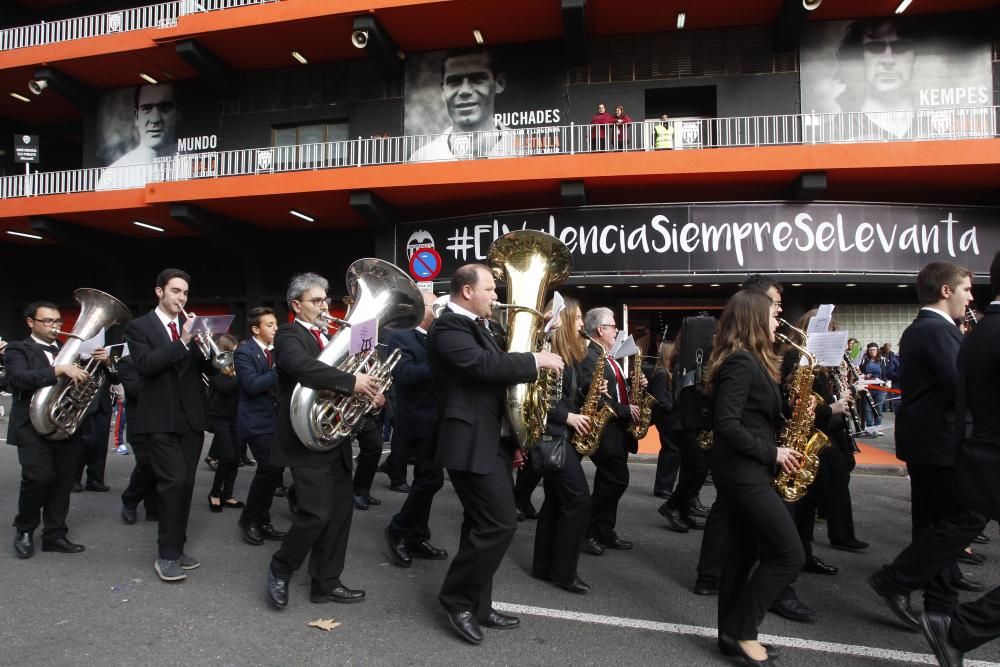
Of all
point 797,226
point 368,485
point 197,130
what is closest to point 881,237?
point 797,226

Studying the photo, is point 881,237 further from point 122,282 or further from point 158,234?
point 122,282

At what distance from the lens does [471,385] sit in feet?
11.8

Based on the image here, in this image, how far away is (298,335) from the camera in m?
4.18

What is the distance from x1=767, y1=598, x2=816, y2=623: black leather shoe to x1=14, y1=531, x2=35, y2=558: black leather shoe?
5.07 m

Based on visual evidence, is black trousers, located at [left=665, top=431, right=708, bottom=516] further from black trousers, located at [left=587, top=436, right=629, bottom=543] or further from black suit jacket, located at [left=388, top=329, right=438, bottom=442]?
black suit jacket, located at [left=388, top=329, right=438, bottom=442]

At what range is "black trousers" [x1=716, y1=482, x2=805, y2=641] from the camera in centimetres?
316

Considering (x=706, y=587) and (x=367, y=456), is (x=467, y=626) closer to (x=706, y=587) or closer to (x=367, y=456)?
(x=706, y=587)

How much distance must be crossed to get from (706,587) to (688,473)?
5.41 ft

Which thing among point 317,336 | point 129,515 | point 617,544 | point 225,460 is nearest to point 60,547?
point 129,515

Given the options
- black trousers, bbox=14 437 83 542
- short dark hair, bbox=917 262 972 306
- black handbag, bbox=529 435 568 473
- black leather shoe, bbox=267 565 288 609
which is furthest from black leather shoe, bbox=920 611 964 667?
black trousers, bbox=14 437 83 542

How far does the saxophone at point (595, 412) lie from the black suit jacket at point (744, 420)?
1.48m

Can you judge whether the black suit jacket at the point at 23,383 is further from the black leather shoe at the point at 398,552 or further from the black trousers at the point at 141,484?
the black leather shoe at the point at 398,552

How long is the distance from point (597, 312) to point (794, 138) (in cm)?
1096

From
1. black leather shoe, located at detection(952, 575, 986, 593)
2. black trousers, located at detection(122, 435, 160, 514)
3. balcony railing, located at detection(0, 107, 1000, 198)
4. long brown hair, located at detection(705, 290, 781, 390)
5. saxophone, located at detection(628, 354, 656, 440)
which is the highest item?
balcony railing, located at detection(0, 107, 1000, 198)
